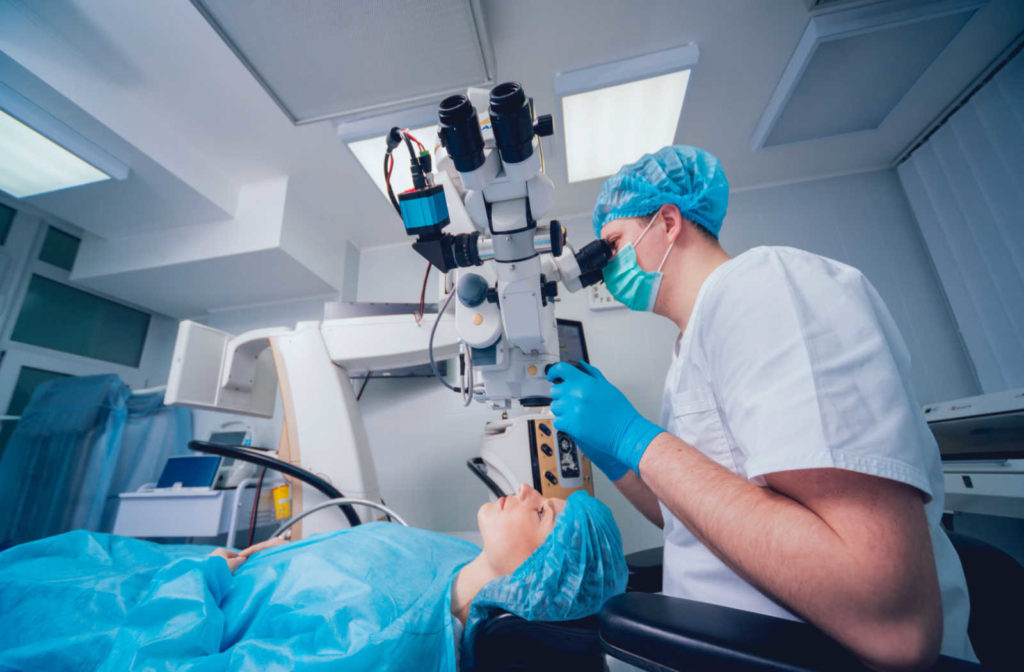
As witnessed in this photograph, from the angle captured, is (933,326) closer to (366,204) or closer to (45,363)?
(366,204)

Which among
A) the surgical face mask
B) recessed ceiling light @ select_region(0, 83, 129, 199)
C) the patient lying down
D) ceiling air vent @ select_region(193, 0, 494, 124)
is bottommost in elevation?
the patient lying down

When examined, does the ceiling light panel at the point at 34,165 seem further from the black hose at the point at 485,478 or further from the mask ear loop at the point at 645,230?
the mask ear loop at the point at 645,230

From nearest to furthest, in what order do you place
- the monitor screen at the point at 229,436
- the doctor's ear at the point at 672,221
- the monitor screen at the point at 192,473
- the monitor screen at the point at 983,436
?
the doctor's ear at the point at 672,221 < the monitor screen at the point at 983,436 < the monitor screen at the point at 192,473 < the monitor screen at the point at 229,436

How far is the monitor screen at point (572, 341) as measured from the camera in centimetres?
167

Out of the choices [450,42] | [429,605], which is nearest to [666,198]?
[450,42]

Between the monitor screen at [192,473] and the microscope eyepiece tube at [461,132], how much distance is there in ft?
5.12

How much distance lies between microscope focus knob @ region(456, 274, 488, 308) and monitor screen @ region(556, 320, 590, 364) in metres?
0.83

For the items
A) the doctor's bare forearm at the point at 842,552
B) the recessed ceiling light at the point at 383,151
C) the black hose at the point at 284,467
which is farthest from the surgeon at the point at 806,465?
the recessed ceiling light at the point at 383,151

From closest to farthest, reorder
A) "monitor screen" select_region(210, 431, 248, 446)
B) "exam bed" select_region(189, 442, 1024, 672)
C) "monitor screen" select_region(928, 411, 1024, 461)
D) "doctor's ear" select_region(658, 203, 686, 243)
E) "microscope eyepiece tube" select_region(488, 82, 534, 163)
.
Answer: "exam bed" select_region(189, 442, 1024, 672), "microscope eyepiece tube" select_region(488, 82, 534, 163), "doctor's ear" select_region(658, 203, 686, 243), "monitor screen" select_region(928, 411, 1024, 461), "monitor screen" select_region(210, 431, 248, 446)

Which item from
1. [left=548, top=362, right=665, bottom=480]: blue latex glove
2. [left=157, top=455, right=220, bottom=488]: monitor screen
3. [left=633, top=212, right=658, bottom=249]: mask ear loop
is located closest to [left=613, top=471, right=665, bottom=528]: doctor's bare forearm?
[left=548, top=362, right=665, bottom=480]: blue latex glove

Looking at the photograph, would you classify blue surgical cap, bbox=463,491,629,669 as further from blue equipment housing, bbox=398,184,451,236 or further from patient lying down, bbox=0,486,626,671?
blue equipment housing, bbox=398,184,451,236

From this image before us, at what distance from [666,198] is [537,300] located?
381mm

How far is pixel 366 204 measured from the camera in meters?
2.07

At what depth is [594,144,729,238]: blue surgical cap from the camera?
0.87 meters
